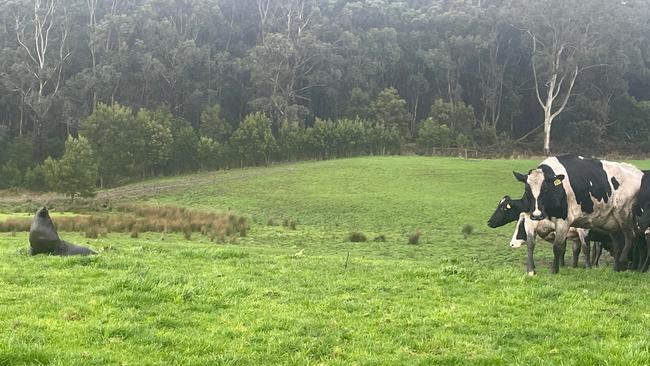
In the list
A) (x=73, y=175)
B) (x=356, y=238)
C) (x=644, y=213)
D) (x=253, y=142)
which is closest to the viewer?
(x=644, y=213)

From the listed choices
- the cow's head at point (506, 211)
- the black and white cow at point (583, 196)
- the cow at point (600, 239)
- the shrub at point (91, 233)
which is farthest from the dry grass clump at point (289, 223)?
the black and white cow at point (583, 196)

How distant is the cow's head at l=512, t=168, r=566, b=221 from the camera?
1056 centimetres

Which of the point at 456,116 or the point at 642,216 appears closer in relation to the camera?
the point at 642,216

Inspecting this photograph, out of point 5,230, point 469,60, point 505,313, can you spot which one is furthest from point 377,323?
point 469,60

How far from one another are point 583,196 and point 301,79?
60.8 meters

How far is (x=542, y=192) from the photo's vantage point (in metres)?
10.6

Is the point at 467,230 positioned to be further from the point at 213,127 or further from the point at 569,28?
the point at 569,28

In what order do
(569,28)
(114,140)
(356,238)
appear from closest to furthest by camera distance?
(356,238) < (114,140) < (569,28)

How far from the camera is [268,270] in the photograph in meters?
10.4

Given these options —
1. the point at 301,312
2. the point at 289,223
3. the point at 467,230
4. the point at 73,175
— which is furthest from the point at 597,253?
the point at 73,175

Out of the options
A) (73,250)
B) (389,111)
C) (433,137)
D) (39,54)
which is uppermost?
(39,54)

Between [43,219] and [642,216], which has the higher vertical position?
[642,216]

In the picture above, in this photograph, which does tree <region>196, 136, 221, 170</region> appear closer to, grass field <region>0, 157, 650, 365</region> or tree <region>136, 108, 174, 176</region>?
tree <region>136, 108, 174, 176</region>

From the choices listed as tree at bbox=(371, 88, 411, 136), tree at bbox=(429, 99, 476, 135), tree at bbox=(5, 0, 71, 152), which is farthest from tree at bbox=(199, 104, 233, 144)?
tree at bbox=(429, 99, 476, 135)
